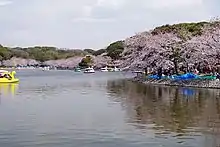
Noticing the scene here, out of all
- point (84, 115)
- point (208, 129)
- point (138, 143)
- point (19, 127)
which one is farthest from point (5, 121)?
point (208, 129)

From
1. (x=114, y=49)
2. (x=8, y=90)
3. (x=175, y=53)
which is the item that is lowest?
(x=8, y=90)

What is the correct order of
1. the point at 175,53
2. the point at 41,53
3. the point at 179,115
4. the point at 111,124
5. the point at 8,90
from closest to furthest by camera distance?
the point at 111,124 < the point at 179,115 < the point at 8,90 < the point at 175,53 < the point at 41,53

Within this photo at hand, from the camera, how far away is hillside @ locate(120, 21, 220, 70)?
30297 millimetres

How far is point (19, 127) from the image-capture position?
41.4 ft

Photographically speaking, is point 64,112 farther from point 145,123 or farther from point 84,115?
point 145,123

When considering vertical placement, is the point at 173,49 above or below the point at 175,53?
above

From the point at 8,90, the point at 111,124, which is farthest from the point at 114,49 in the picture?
the point at 111,124

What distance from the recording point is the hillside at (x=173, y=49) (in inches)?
1193

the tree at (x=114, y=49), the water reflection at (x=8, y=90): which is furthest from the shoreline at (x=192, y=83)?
the tree at (x=114, y=49)

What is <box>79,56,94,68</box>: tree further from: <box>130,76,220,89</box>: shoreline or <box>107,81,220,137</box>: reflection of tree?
<box>107,81,220,137</box>: reflection of tree

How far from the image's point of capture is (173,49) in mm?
36031

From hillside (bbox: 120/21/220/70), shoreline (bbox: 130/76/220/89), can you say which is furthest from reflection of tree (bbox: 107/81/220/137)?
hillside (bbox: 120/21/220/70)

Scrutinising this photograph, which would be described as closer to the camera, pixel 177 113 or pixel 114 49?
pixel 177 113

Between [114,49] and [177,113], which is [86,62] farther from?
[177,113]
